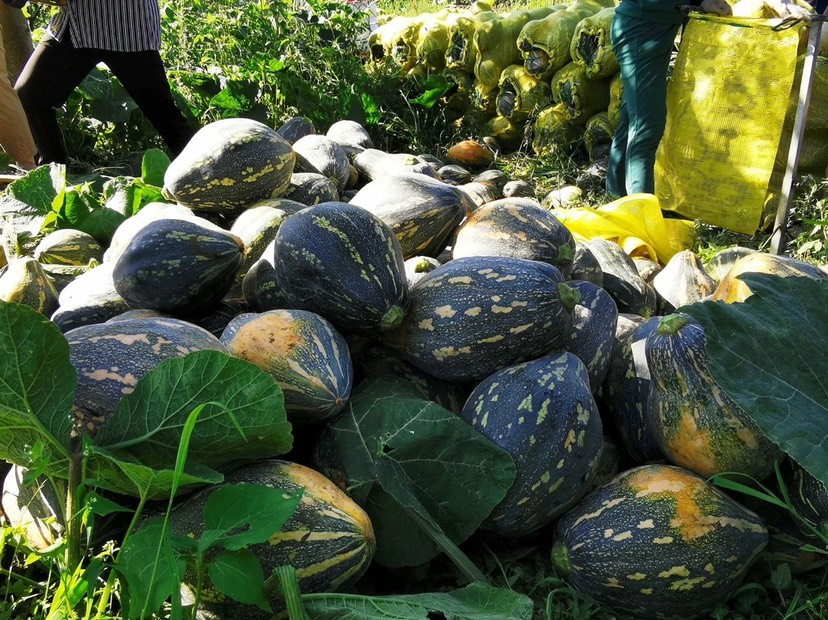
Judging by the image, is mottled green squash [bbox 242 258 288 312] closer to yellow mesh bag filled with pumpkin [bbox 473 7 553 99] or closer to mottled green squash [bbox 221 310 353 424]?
mottled green squash [bbox 221 310 353 424]

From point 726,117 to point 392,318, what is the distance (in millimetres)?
3734

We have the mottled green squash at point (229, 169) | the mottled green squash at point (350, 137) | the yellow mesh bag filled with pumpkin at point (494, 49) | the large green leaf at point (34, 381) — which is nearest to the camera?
the large green leaf at point (34, 381)

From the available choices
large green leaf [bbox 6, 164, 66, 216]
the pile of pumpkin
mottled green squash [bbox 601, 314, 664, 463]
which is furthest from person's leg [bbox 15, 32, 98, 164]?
mottled green squash [bbox 601, 314, 664, 463]

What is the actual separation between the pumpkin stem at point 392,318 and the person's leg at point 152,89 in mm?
4050

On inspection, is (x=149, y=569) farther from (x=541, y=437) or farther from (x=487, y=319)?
(x=487, y=319)

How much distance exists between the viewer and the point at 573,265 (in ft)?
8.41

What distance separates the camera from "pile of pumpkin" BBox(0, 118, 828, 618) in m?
1.62

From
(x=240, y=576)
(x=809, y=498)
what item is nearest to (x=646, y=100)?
(x=809, y=498)

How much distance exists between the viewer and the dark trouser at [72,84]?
5.00 m

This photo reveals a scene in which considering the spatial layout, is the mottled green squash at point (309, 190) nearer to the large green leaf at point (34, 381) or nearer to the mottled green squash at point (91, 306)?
the mottled green squash at point (91, 306)

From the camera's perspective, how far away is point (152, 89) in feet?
17.2

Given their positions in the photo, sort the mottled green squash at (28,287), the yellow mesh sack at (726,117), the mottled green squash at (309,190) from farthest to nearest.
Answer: the yellow mesh sack at (726,117), the mottled green squash at (309,190), the mottled green squash at (28,287)

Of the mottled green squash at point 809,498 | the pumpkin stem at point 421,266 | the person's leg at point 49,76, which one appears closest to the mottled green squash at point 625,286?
the pumpkin stem at point 421,266

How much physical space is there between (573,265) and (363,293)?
933mm
